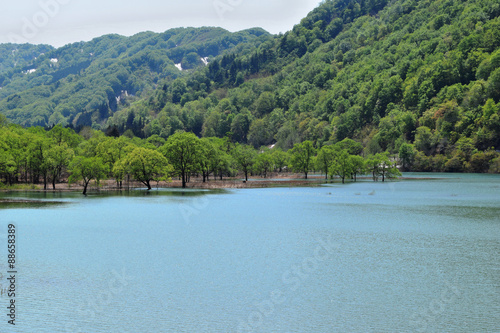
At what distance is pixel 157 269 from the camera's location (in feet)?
117

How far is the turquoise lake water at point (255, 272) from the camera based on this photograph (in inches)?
989

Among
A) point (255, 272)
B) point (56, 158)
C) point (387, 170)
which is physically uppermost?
point (56, 158)

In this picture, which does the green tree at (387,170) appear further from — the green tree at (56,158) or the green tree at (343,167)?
the green tree at (56,158)

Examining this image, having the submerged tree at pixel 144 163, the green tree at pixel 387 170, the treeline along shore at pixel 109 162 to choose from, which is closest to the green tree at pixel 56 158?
the treeline along shore at pixel 109 162

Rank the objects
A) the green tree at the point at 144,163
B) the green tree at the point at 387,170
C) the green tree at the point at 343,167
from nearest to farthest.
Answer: the green tree at the point at 144,163 < the green tree at the point at 343,167 < the green tree at the point at 387,170

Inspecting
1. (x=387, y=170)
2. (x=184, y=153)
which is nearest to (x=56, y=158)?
(x=184, y=153)

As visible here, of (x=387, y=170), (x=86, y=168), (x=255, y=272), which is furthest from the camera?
(x=387, y=170)

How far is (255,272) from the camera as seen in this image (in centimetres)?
3459

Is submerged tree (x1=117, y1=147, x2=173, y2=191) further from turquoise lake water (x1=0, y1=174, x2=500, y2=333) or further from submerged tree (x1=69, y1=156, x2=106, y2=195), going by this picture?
turquoise lake water (x1=0, y1=174, x2=500, y2=333)

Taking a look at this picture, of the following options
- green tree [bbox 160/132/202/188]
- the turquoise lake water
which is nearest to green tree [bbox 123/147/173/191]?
green tree [bbox 160/132/202/188]

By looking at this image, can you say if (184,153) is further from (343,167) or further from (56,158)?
(343,167)

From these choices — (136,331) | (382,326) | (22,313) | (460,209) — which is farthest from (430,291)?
(460,209)

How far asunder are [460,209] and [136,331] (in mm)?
61387

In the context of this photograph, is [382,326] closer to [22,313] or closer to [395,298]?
[395,298]
